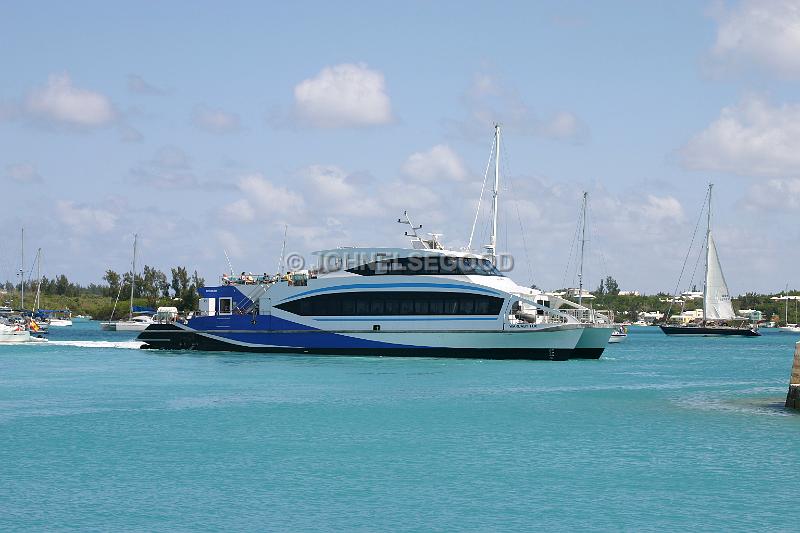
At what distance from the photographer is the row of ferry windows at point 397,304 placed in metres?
47.5

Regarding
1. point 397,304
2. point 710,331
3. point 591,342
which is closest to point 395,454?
point 397,304

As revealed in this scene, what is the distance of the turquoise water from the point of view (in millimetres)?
17484

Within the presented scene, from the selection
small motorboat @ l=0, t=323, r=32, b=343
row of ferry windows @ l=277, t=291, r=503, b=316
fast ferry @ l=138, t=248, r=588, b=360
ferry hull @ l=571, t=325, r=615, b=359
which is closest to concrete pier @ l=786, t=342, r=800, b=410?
fast ferry @ l=138, t=248, r=588, b=360

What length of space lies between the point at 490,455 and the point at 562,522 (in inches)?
224

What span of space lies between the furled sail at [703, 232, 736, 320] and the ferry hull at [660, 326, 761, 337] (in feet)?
18.0

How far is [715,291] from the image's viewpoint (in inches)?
4186

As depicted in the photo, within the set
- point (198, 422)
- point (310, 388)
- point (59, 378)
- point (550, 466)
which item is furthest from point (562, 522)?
point (59, 378)

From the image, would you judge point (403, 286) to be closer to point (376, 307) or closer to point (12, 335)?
point (376, 307)

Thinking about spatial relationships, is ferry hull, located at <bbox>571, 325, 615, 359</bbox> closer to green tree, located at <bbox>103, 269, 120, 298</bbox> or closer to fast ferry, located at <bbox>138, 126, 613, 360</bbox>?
fast ferry, located at <bbox>138, 126, 613, 360</bbox>

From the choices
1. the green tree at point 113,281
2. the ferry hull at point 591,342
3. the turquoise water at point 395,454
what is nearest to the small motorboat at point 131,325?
the green tree at point 113,281

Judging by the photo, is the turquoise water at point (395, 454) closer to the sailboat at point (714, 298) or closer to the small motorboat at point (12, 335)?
the small motorboat at point (12, 335)

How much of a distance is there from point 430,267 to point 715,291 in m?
66.2

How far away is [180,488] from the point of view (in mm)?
19312

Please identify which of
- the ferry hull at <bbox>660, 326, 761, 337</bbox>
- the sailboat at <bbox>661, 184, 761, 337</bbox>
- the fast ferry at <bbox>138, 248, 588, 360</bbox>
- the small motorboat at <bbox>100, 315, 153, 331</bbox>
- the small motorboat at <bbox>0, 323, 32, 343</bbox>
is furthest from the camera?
the small motorboat at <bbox>100, 315, 153, 331</bbox>
